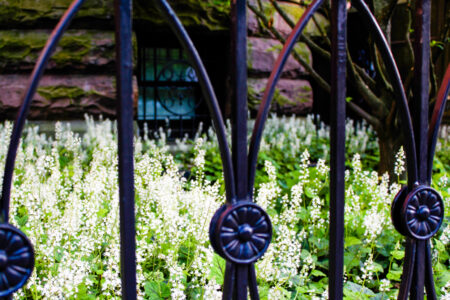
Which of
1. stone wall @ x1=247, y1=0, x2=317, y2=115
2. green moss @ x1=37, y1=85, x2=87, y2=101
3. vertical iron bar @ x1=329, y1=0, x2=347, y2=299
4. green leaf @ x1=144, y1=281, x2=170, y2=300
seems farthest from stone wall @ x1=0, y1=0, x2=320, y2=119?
vertical iron bar @ x1=329, y1=0, x2=347, y2=299

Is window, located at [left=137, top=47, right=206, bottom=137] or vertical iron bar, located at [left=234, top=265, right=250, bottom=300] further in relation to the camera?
window, located at [left=137, top=47, right=206, bottom=137]

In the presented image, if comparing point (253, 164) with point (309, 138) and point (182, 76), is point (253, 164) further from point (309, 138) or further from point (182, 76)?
point (182, 76)

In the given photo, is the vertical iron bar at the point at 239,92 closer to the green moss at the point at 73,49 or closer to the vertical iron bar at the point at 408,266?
the vertical iron bar at the point at 408,266

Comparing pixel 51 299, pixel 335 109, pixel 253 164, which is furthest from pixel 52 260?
pixel 335 109

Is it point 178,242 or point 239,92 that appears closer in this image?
point 239,92

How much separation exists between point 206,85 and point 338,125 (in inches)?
12.6

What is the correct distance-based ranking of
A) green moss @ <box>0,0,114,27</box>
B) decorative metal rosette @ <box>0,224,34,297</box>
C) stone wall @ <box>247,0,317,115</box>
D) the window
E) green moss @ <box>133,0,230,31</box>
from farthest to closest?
the window → stone wall @ <box>247,0,317,115</box> → green moss @ <box>133,0,230,31</box> → green moss @ <box>0,0,114,27</box> → decorative metal rosette @ <box>0,224,34,297</box>

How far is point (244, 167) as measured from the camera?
2.88 ft

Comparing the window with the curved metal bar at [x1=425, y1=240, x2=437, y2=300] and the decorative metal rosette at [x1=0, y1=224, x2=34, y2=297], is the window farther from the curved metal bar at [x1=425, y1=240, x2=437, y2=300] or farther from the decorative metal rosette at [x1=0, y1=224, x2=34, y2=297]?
the decorative metal rosette at [x1=0, y1=224, x2=34, y2=297]

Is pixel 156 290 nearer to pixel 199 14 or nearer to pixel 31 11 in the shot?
pixel 31 11

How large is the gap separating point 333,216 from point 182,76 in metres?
4.58

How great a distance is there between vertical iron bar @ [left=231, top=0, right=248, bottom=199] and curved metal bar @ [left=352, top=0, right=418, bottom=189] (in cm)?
29

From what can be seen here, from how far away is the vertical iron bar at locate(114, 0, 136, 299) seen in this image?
809mm

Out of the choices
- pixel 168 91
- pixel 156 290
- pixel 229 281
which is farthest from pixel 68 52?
pixel 229 281
